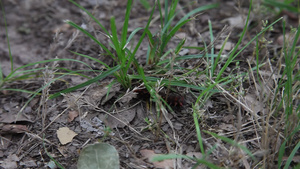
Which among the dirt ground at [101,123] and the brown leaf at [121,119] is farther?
the brown leaf at [121,119]

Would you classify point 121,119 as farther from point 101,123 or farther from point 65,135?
point 65,135

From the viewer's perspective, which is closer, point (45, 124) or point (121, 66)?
point (121, 66)

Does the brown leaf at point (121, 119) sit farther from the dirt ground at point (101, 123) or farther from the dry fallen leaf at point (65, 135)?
the dry fallen leaf at point (65, 135)

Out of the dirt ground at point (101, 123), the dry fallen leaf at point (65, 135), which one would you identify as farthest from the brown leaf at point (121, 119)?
the dry fallen leaf at point (65, 135)

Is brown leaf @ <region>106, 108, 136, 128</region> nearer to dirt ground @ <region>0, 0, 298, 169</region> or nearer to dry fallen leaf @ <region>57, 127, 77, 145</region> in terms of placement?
dirt ground @ <region>0, 0, 298, 169</region>

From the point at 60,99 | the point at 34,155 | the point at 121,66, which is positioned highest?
the point at 121,66

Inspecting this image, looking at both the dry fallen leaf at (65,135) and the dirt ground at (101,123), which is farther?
the dry fallen leaf at (65,135)

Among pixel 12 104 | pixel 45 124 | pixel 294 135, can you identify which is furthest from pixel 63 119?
pixel 294 135

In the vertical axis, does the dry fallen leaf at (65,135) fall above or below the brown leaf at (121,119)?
below

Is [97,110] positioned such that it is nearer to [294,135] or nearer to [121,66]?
[121,66]
